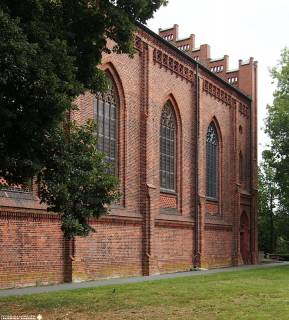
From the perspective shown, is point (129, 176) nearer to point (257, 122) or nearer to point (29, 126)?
point (29, 126)

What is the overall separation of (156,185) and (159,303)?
12.4 m

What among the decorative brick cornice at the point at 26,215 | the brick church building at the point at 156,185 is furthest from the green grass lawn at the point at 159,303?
the decorative brick cornice at the point at 26,215

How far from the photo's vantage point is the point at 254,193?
3753 centimetres

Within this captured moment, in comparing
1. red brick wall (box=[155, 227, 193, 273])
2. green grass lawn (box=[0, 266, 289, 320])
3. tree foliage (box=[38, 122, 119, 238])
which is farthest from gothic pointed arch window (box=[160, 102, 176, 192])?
tree foliage (box=[38, 122, 119, 238])

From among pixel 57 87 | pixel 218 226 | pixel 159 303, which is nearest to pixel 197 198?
pixel 218 226

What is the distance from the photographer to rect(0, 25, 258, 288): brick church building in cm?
1881

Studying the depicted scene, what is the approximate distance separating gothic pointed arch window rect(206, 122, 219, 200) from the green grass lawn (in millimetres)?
14091

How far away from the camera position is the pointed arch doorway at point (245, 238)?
1428 inches

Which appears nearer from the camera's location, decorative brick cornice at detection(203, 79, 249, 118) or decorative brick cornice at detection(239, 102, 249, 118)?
decorative brick cornice at detection(203, 79, 249, 118)

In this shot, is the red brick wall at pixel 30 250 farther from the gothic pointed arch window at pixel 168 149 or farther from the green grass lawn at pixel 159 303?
the gothic pointed arch window at pixel 168 149

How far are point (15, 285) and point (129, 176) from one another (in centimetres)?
787

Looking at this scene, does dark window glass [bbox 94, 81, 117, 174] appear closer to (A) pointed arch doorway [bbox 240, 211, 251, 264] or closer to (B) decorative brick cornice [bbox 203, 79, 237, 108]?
(B) decorative brick cornice [bbox 203, 79, 237, 108]

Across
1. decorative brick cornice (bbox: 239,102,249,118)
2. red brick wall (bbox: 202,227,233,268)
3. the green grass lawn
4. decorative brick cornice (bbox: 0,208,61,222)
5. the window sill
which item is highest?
decorative brick cornice (bbox: 239,102,249,118)

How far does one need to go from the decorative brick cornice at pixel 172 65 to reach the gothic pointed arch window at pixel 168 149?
1692 mm
